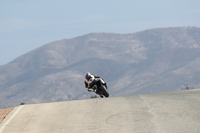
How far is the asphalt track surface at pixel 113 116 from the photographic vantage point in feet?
35.4

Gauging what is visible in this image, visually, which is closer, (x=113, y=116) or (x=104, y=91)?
(x=113, y=116)

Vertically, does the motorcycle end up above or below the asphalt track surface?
below

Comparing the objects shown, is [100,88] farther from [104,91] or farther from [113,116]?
[113,116]

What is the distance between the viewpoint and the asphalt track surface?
35.4ft

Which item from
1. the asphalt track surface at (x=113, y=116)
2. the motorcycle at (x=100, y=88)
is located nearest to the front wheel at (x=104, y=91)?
the motorcycle at (x=100, y=88)

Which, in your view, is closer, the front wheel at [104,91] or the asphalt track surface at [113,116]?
the asphalt track surface at [113,116]

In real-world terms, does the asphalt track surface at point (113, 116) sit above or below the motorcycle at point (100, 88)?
above

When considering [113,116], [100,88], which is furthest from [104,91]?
[113,116]

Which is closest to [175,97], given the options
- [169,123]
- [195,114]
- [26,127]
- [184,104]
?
[184,104]

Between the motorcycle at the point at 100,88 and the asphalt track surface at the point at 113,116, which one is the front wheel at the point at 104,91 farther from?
the asphalt track surface at the point at 113,116

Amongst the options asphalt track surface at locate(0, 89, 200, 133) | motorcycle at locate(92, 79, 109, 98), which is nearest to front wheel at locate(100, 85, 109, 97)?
motorcycle at locate(92, 79, 109, 98)

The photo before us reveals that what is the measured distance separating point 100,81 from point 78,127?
7.87m

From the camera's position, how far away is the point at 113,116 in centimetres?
1236

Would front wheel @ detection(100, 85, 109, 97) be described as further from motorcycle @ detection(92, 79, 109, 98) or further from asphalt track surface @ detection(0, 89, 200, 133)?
asphalt track surface @ detection(0, 89, 200, 133)
